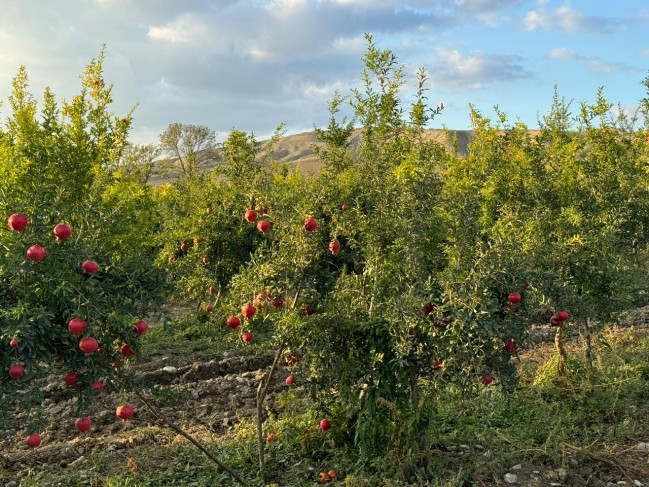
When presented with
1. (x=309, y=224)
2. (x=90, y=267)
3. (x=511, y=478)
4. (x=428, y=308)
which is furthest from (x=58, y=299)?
(x=511, y=478)

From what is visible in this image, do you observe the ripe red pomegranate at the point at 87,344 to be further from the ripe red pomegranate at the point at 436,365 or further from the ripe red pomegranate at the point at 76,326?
the ripe red pomegranate at the point at 436,365

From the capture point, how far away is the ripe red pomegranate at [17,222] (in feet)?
11.1

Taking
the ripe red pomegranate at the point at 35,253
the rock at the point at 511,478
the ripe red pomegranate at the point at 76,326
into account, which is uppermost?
the ripe red pomegranate at the point at 35,253

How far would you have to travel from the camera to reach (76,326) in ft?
11.1

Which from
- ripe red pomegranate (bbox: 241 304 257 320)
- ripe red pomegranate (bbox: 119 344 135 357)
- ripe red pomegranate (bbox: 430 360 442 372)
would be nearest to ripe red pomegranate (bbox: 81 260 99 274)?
ripe red pomegranate (bbox: 119 344 135 357)

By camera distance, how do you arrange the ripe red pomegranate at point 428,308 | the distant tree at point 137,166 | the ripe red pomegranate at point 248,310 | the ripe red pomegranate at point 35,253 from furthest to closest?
the distant tree at point 137,166, the ripe red pomegranate at point 248,310, the ripe red pomegranate at point 428,308, the ripe red pomegranate at point 35,253

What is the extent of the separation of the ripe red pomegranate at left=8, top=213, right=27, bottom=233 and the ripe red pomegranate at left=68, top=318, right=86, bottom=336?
69cm

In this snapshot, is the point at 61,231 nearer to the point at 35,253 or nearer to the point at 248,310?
the point at 35,253

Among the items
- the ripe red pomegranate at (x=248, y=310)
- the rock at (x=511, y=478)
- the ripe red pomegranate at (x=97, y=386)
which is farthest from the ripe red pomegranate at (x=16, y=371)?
the rock at (x=511, y=478)

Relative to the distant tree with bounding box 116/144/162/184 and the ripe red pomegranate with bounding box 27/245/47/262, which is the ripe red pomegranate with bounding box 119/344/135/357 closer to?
the ripe red pomegranate with bounding box 27/245/47/262

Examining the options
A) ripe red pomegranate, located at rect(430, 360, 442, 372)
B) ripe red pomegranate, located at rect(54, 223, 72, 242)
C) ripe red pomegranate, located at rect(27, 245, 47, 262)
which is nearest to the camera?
ripe red pomegranate, located at rect(27, 245, 47, 262)

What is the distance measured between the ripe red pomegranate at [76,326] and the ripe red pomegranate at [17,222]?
0.69 meters

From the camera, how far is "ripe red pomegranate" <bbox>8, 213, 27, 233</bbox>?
3387 millimetres

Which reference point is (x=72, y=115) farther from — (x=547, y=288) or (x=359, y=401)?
(x=547, y=288)
